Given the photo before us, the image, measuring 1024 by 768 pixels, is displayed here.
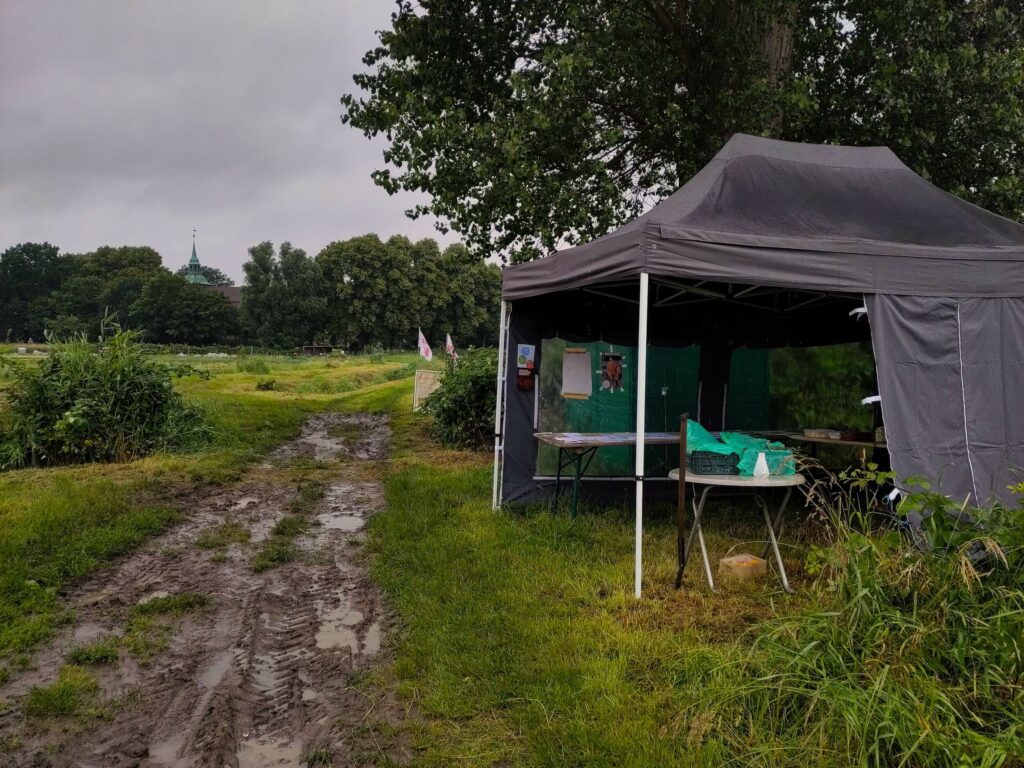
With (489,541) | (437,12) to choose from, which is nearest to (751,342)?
(489,541)

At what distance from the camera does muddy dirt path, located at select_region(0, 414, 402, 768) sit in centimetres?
307

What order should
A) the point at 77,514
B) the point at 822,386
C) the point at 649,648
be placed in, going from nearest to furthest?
the point at 649,648
the point at 77,514
the point at 822,386

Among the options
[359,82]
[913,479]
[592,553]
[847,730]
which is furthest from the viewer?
[359,82]

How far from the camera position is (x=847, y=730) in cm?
263

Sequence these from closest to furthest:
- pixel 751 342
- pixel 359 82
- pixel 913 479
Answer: pixel 913 479 → pixel 751 342 → pixel 359 82

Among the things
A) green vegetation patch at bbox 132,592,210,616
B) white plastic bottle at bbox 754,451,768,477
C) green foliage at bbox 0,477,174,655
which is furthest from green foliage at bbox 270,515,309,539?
white plastic bottle at bbox 754,451,768,477

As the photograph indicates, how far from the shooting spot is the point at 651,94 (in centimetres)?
1072

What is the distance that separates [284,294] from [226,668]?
61649mm

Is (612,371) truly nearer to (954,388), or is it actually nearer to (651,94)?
(954,388)

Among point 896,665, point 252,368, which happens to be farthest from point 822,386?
point 252,368

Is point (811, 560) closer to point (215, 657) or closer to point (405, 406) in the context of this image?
point (215, 657)

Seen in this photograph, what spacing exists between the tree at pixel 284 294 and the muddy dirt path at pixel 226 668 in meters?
57.0

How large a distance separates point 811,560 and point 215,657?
11.4 ft

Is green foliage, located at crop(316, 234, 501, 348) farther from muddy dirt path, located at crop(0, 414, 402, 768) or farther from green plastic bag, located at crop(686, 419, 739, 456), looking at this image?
green plastic bag, located at crop(686, 419, 739, 456)
